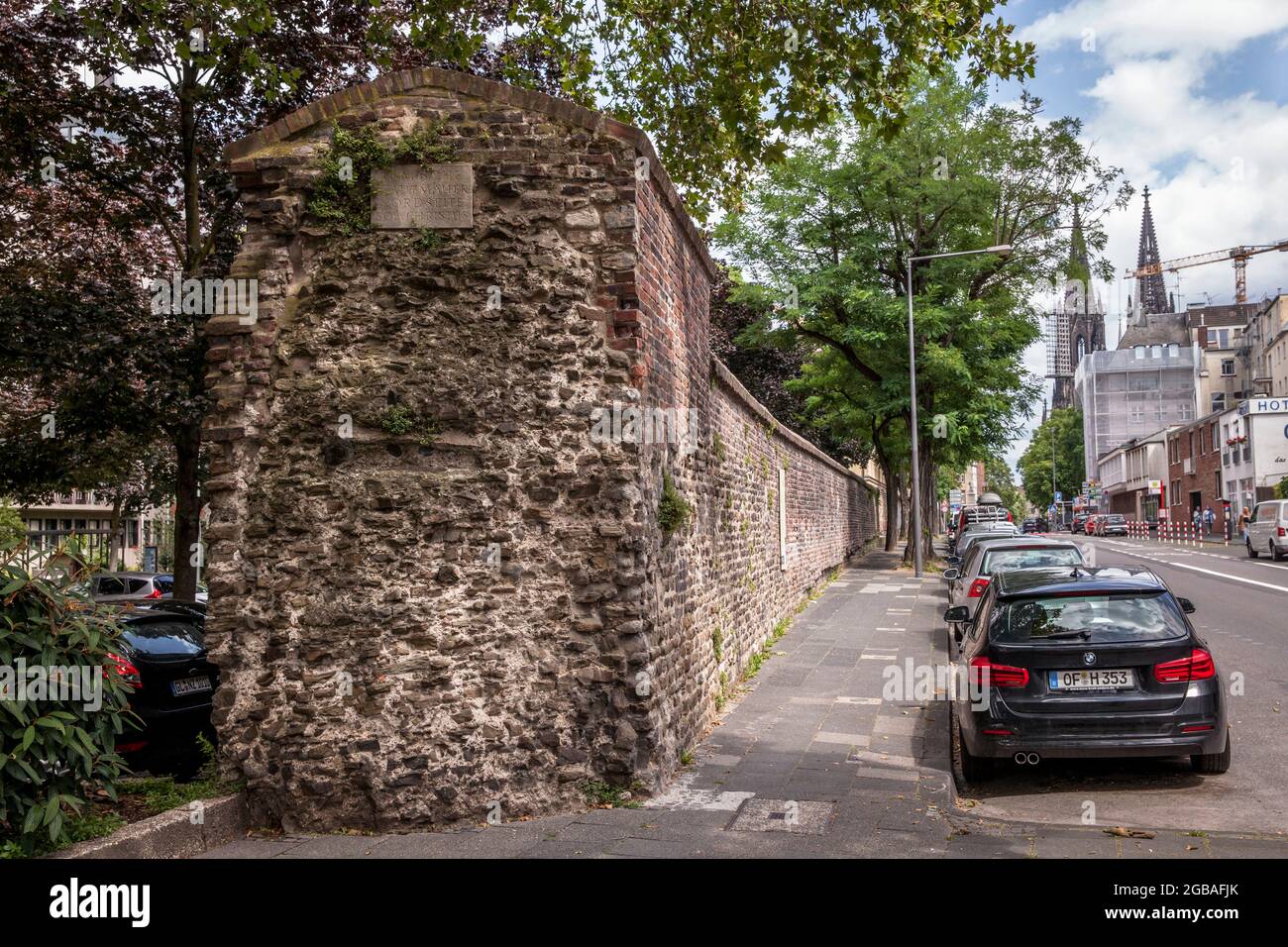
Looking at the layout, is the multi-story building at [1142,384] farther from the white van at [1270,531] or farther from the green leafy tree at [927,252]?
the green leafy tree at [927,252]

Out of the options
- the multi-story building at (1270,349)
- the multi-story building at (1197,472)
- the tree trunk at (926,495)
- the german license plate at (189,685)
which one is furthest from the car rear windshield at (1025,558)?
the multi-story building at (1270,349)

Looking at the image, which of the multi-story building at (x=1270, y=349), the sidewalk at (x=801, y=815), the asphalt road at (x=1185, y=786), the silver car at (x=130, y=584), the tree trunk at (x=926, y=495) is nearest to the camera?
the sidewalk at (x=801, y=815)

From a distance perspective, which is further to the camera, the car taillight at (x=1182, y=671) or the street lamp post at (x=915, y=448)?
the street lamp post at (x=915, y=448)

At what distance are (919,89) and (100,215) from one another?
22792 millimetres

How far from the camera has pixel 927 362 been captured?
27891 millimetres

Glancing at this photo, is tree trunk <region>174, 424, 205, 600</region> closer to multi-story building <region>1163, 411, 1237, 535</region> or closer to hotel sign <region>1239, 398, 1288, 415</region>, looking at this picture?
hotel sign <region>1239, 398, 1288, 415</region>

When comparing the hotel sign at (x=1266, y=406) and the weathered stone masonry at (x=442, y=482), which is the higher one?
the hotel sign at (x=1266, y=406)

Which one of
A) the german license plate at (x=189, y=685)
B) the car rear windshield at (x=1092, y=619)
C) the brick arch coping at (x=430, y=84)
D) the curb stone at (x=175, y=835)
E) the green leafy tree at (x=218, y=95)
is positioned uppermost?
the green leafy tree at (x=218, y=95)

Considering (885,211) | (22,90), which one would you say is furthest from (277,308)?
(885,211)

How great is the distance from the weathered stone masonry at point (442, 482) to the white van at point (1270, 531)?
99.1 feet

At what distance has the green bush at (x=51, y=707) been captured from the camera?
4.68 meters

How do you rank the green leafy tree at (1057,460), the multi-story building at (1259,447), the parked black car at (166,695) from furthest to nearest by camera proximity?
the green leafy tree at (1057,460)
the multi-story building at (1259,447)
the parked black car at (166,695)

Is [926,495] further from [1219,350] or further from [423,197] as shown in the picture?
[1219,350]

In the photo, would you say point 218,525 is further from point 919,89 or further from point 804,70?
point 919,89
